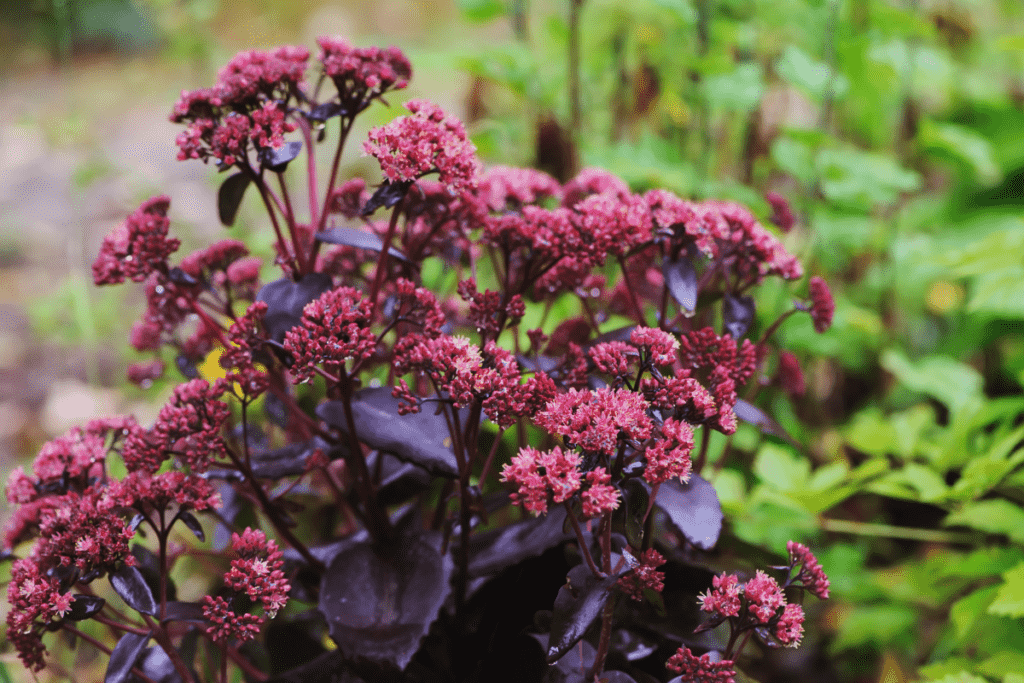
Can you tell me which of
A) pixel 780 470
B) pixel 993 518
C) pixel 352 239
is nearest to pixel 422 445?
pixel 352 239

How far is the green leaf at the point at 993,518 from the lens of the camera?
1109mm

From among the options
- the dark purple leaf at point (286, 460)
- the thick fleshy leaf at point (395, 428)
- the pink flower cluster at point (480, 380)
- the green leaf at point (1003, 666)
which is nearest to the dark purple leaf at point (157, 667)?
the dark purple leaf at point (286, 460)

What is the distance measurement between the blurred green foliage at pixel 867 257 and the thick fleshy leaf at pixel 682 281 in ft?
1.30

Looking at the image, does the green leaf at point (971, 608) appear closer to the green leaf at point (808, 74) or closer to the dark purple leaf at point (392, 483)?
the dark purple leaf at point (392, 483)

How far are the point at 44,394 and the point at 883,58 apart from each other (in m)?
2.73

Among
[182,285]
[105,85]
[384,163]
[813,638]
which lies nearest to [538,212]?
[384,163]

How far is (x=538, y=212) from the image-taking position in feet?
2.71

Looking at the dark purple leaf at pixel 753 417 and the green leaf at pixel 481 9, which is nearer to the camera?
the dark purple leaf at pixel 753 417

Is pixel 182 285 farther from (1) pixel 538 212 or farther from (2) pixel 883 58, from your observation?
(2) pixel 883 58

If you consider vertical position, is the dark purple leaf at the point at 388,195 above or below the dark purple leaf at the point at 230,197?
above

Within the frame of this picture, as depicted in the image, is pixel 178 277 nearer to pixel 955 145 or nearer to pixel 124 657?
pixel 124 657

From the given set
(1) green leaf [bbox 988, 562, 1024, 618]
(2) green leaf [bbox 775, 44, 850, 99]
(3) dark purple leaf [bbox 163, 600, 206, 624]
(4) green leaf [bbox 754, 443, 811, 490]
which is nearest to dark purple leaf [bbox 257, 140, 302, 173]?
(3) dark purple leaf [bbox 163, 600, 206, 624]

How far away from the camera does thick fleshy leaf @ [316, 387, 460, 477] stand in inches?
30.0

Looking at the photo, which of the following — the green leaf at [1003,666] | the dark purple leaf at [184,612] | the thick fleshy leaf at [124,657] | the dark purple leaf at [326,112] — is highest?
the dark purple leaf at [326,112]
